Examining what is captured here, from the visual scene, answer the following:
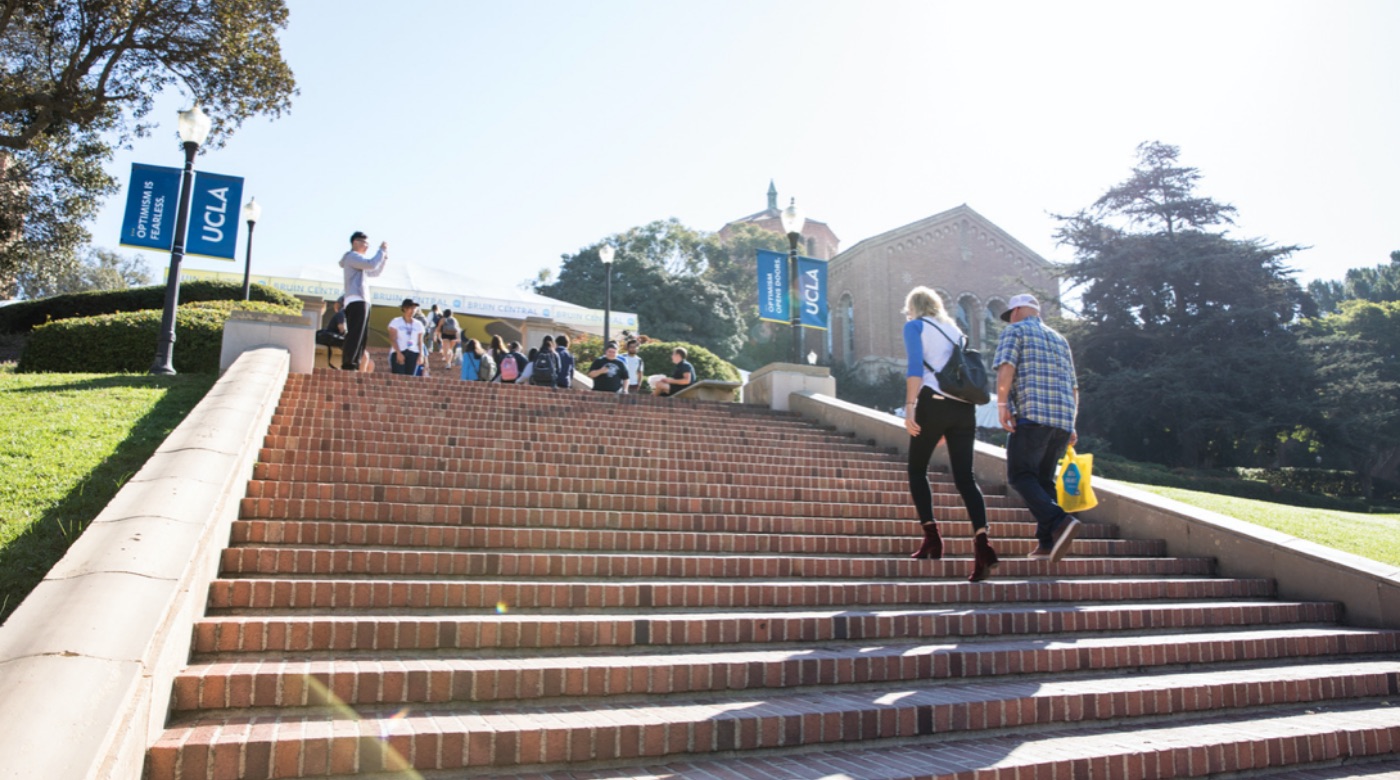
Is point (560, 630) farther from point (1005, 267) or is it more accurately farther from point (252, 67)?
point (1005, 267)

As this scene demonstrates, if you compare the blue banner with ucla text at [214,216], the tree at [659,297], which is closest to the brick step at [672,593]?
the blue banner with ucla text at [214,216]

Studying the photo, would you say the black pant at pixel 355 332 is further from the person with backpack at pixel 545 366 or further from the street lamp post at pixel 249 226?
the street lamp post at pixel 249 226

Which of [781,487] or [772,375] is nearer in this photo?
[781,487]

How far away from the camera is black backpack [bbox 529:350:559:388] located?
43.1ft

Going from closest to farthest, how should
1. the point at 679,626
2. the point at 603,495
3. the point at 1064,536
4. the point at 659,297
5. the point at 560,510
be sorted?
the point at 679,626
the point at 1064,536
the point at 560,510
the point at 603,495
the point at 659,297

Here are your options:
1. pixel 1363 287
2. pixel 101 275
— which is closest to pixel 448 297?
pixel 101 275

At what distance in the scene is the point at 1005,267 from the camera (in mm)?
49281

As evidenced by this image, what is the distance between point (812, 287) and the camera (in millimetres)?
14797

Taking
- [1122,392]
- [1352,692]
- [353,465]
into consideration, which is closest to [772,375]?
[353,465]

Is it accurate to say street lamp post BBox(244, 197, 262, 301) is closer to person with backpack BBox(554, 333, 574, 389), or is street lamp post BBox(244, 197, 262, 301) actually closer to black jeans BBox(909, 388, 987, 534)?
person with backpack BBox(554, 333, 574, 389)

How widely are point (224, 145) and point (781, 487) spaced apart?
51.5 feet

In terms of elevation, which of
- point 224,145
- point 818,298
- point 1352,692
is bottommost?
point 1352,692

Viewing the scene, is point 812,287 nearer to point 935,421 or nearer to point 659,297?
point 935,421

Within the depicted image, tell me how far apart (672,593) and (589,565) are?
0.51 metres
